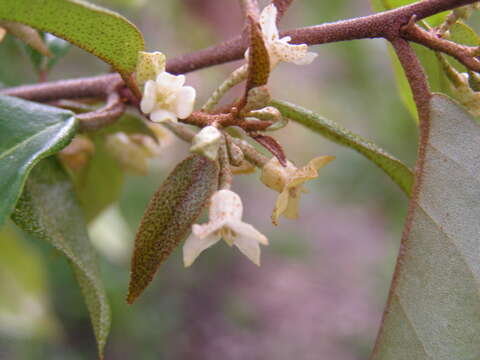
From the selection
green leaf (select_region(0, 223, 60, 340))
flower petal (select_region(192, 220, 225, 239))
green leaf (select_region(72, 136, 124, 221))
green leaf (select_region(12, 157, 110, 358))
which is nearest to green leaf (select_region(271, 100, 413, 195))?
flower petal (select_region(192, 220, 225, 239))

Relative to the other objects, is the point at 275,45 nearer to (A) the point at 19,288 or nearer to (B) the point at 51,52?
(B) the point at 51,52

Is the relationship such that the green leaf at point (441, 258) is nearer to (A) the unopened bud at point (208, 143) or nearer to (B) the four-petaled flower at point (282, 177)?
(B) the four-petaled flower at point (282, 177)

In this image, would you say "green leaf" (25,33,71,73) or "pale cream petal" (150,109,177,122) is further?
"green leaf" (25,33,71,73)

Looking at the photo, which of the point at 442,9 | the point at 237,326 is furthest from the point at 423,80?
the point at 237,326

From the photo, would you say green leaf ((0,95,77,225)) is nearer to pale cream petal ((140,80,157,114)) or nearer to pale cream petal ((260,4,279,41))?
pale cream petal ((140,80,157,114))

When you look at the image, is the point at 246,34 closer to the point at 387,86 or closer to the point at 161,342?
the point at 387,86

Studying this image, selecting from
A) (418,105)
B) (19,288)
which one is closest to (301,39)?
(418,105)
